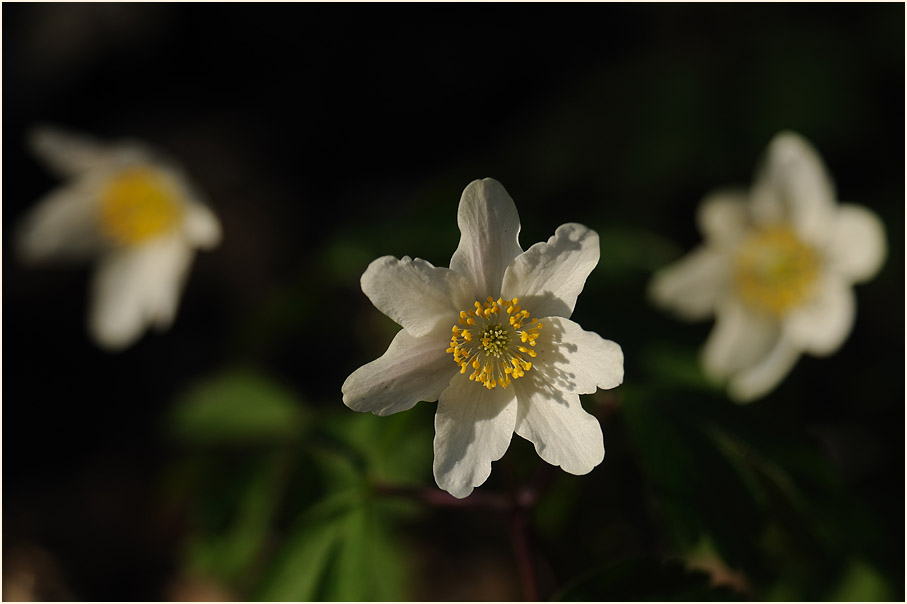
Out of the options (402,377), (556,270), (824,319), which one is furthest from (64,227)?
(824,319)

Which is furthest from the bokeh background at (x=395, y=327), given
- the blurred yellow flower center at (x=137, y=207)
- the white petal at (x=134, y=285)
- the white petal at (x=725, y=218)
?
the blurred yellow flower center at (x=137, y=207)

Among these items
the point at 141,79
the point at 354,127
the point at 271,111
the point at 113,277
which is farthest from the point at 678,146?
the point at 141,79

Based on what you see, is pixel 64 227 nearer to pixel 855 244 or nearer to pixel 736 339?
pixel 736 339

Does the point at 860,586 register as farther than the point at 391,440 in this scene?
Yes

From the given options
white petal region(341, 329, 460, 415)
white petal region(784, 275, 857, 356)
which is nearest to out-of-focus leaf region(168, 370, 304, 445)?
white petal region(341, 329, 460, 415)

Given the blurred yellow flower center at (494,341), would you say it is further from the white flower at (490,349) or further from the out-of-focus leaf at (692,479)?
the out-of-focus leaf at (692,479)
